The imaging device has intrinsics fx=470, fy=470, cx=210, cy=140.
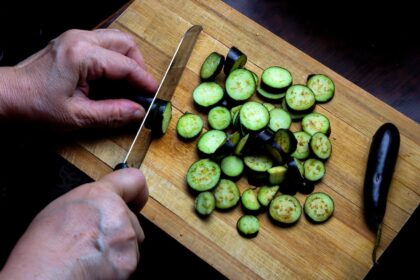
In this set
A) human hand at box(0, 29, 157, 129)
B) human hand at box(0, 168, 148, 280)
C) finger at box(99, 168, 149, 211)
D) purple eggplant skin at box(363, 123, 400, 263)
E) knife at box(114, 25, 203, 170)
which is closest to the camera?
human hand at box(0, 168, 148, 280)

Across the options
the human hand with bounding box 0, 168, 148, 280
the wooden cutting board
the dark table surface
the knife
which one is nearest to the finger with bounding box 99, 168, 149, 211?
the human hand with bounding box 0, 168, 148, 280

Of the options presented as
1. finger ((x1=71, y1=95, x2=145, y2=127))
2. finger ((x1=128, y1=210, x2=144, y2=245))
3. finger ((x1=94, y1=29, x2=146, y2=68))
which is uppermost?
finger ((x1=94, y1=29, x2=146, y2=68))

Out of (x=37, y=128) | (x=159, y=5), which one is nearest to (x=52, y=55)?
(x=37, y=128)

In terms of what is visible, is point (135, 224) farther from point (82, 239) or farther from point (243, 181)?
point (243, 181)

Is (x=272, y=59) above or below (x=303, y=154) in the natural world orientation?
above

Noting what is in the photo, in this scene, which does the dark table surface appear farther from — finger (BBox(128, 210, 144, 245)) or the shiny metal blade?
finger (BBox(128, 210, 144, 245))

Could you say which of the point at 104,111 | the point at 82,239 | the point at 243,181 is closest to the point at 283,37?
the point at 243,181

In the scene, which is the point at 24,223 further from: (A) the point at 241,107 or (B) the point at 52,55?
(A) the point at 241,107
